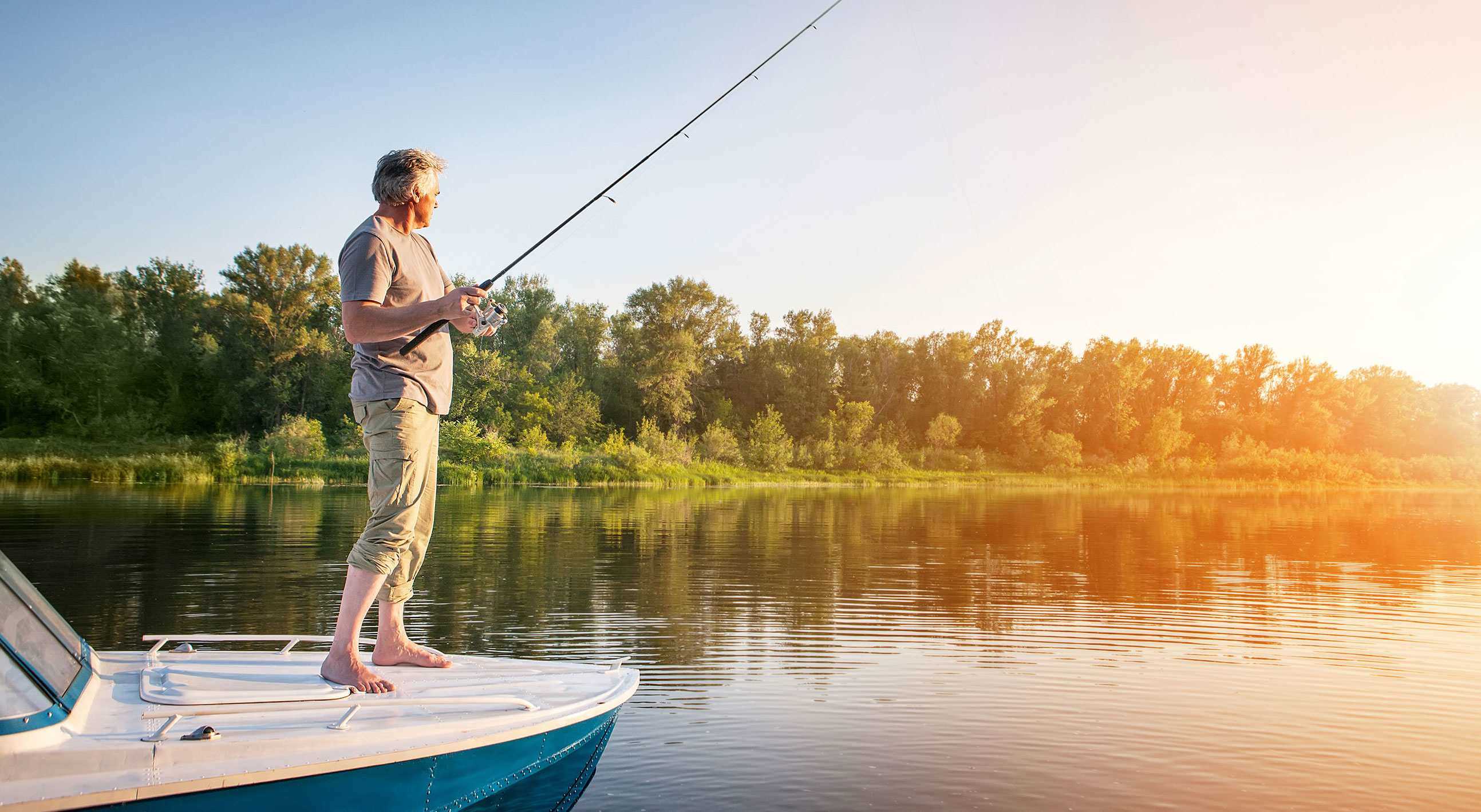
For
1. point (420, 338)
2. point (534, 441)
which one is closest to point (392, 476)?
point (420, 338)

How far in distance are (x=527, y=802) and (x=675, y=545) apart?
11.9 metres

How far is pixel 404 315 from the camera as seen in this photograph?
3838 millimetres

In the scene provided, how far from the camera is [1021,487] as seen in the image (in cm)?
4862

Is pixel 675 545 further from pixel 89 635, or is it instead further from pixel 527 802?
pixel 527 802

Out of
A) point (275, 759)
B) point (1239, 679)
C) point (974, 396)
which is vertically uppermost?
point (974, 396)

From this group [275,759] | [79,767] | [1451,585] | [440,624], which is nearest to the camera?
[79,767]

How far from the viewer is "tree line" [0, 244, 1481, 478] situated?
48.2 m

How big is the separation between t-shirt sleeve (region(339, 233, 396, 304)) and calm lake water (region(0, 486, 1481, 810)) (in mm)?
2310

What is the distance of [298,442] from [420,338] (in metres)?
38.6

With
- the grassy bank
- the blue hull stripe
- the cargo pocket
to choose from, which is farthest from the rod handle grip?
the grassy bank

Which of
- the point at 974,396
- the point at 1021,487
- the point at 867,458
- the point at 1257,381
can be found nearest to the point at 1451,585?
the point at 1021,487

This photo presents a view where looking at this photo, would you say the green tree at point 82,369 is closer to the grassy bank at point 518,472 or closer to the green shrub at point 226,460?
the grassy bank at point 518,472

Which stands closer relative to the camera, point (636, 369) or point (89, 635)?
point (89, 635)

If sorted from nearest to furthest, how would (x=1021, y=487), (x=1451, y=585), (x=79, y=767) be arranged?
(x=79, y=767) → (x=1451, y=585) → (x=1021, y=487)
